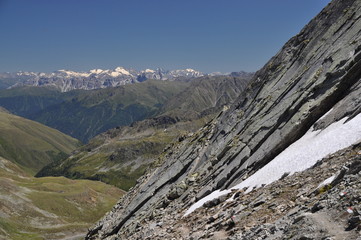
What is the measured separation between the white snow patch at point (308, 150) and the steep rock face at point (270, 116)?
1453mm

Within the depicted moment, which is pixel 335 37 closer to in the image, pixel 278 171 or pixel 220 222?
pixel 278 171

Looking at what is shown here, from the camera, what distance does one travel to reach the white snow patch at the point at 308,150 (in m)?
21.6

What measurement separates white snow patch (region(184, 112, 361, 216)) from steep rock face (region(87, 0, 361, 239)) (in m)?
1.45

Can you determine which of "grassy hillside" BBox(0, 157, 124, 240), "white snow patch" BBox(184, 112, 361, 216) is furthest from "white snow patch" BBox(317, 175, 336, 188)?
"grassy hillside" BBox(0, 157, 124, 240)

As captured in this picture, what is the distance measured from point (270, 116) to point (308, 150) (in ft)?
33.2

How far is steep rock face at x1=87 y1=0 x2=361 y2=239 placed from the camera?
92.1 feet

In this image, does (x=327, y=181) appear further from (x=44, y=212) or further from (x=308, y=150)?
(x=44, y=212)

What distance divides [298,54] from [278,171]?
79.0 feet

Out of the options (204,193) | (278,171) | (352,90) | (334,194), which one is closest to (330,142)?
(278,171)

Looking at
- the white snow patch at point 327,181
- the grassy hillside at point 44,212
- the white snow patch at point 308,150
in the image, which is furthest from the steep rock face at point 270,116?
the grassy hillside at point 44,212

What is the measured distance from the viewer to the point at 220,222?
2031cm

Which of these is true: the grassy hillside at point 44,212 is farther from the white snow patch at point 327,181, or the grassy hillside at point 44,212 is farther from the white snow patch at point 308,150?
the white snow patch at point 327,181

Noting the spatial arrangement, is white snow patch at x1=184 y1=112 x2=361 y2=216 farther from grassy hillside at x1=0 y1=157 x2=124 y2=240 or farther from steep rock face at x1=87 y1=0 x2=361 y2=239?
grassy hillside at x1=0 y1=157 x2=124 y2=240

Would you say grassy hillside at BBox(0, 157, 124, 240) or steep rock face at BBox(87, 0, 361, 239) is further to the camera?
grassy hillside at BBox(0, 157, 124, 240)
